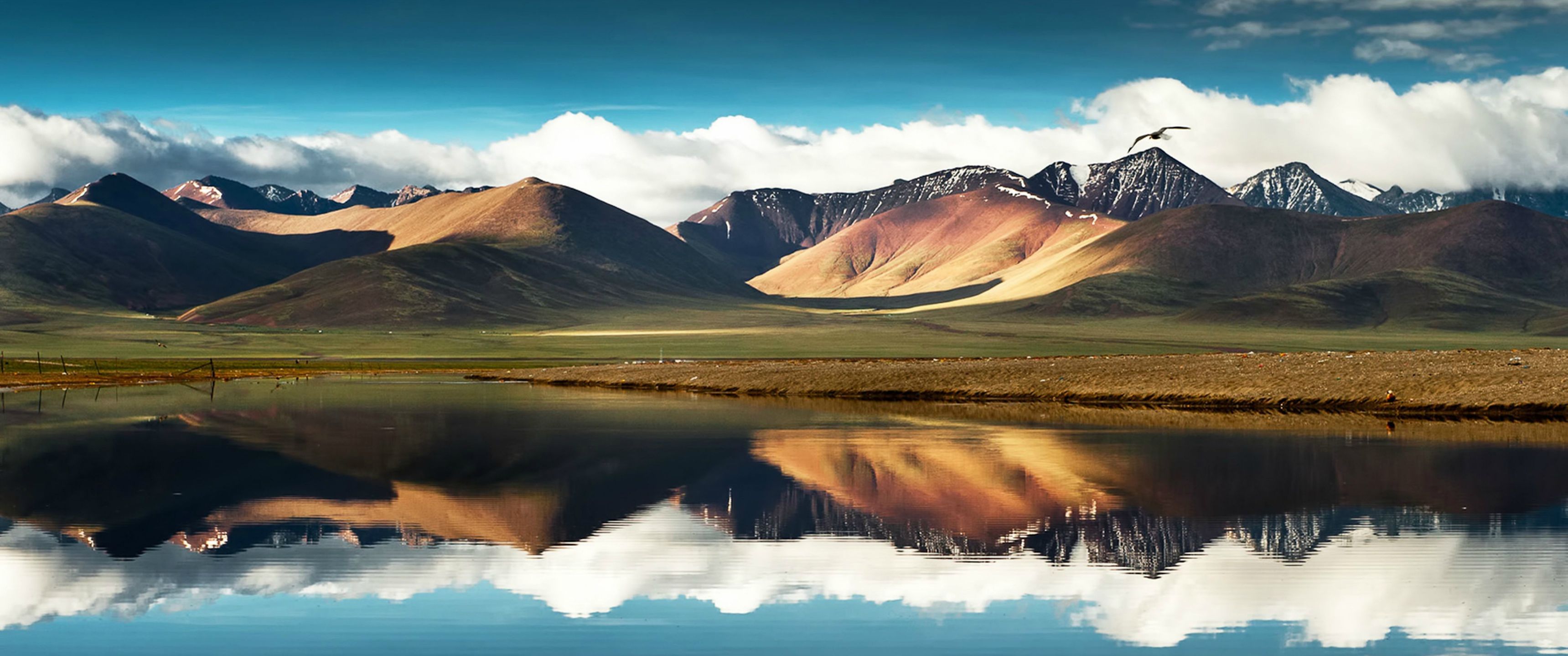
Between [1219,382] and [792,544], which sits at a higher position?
[1219,382]

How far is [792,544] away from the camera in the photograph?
83.9 feet

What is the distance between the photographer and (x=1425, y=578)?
2170 centimetres

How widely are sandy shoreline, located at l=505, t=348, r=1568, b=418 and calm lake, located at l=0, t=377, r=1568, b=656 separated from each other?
1052 centimetres

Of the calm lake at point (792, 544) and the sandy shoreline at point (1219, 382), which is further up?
the sandy shoreline at point (1219, 382)

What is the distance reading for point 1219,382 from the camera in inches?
2559

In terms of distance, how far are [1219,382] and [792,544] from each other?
147ft

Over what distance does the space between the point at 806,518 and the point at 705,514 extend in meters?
2.28

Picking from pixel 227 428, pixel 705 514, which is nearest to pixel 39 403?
pixel 227 428

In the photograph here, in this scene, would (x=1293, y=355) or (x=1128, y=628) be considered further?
(x=1293, y=355)

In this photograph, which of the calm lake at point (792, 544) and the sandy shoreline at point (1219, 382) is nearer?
the calm lake at point (792, 544)

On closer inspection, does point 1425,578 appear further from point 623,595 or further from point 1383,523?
point 623,595

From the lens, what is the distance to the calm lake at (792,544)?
18.7 m

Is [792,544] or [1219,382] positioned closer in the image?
[792,544]

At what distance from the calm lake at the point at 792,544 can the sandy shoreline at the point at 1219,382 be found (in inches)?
414
